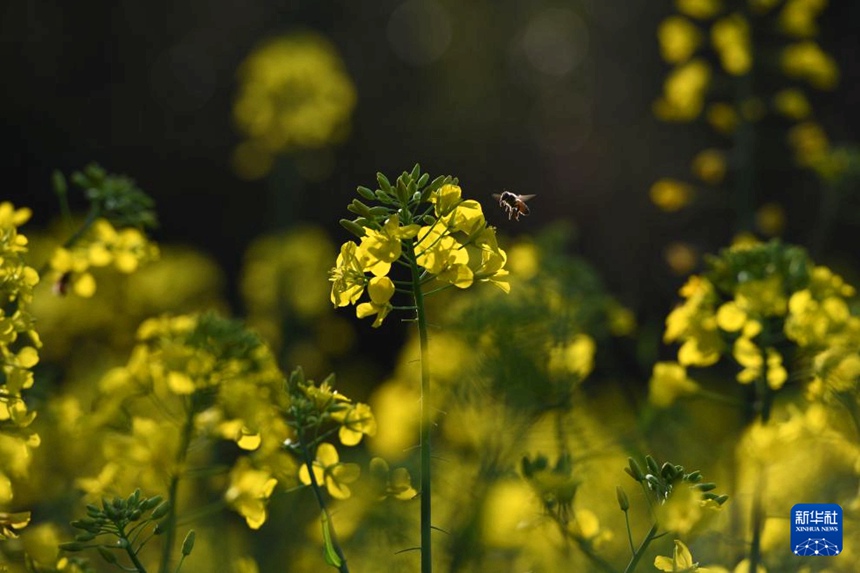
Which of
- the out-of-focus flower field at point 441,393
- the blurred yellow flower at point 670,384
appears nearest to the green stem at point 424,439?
the out-of-focus flower field at point 441,393

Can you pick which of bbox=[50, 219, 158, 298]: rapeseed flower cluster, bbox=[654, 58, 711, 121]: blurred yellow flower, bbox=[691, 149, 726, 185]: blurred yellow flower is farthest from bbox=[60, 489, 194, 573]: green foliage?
bbox=[654, 58, 711, 121]: blurred yellow flower

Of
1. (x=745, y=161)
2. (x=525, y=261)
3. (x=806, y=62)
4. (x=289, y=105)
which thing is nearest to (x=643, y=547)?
(x=525, y=261)

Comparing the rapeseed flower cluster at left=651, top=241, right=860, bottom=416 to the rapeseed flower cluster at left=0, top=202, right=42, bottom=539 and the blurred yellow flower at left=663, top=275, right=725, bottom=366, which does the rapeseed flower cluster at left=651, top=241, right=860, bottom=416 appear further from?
the rapeseed flower cluster at left=0, top=202, right=42, bottom=539

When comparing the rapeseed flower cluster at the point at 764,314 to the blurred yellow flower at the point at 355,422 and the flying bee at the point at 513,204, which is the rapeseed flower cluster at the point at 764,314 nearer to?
the flying bee at the point at 513,204

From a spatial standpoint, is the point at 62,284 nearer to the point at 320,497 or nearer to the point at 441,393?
the point at 441,393

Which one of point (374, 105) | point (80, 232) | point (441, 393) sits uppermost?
point (80, 232)

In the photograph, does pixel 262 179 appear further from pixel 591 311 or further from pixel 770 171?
pixel 591 311
